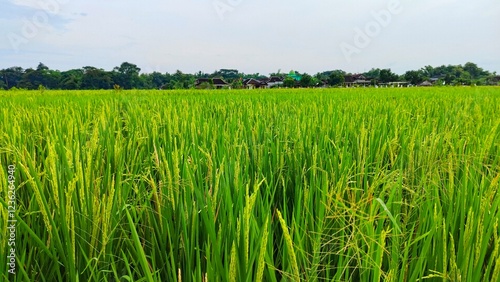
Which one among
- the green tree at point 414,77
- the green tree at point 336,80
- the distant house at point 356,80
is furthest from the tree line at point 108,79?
the distant house at point 356,80

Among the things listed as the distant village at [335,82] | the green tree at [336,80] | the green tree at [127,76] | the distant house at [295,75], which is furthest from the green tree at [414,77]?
the green tree at [127,76]

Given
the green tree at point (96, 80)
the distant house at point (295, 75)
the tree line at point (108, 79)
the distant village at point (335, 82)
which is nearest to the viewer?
the tree line at point (108, 79)

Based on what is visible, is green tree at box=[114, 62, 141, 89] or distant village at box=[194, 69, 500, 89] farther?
distant village at box=[194, 69, 500, 89]

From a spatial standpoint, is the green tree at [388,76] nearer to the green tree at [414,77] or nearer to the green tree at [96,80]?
the green tree at [414,77]

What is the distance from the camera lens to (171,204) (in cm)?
74

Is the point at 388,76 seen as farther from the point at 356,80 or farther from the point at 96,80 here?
the point at 96,80

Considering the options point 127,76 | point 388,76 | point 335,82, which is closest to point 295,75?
point 335,82

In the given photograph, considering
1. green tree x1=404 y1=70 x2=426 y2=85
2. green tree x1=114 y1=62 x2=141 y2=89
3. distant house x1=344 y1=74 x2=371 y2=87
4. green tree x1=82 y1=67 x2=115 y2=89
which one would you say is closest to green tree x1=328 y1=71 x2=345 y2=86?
distant house x1=344 y1=74 x2=371 y2=87

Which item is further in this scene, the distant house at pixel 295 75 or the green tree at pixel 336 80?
the distant house at pixel 295 75

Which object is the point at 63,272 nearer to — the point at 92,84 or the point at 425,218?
the point at 425,218

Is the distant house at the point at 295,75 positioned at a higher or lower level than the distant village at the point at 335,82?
higher

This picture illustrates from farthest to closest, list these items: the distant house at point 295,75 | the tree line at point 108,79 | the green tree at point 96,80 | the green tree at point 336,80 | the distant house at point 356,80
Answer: the distant house at point 356,80 < the distant house at point 295,75 < the green tree at point 336,80 < the green tree at point 96,80 < the tree line at point 108,79

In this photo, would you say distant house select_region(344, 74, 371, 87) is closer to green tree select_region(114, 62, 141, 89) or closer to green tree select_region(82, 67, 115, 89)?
green tree select_region(114, 62, 141, 89)

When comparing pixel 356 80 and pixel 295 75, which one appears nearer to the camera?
pixel 356 80
